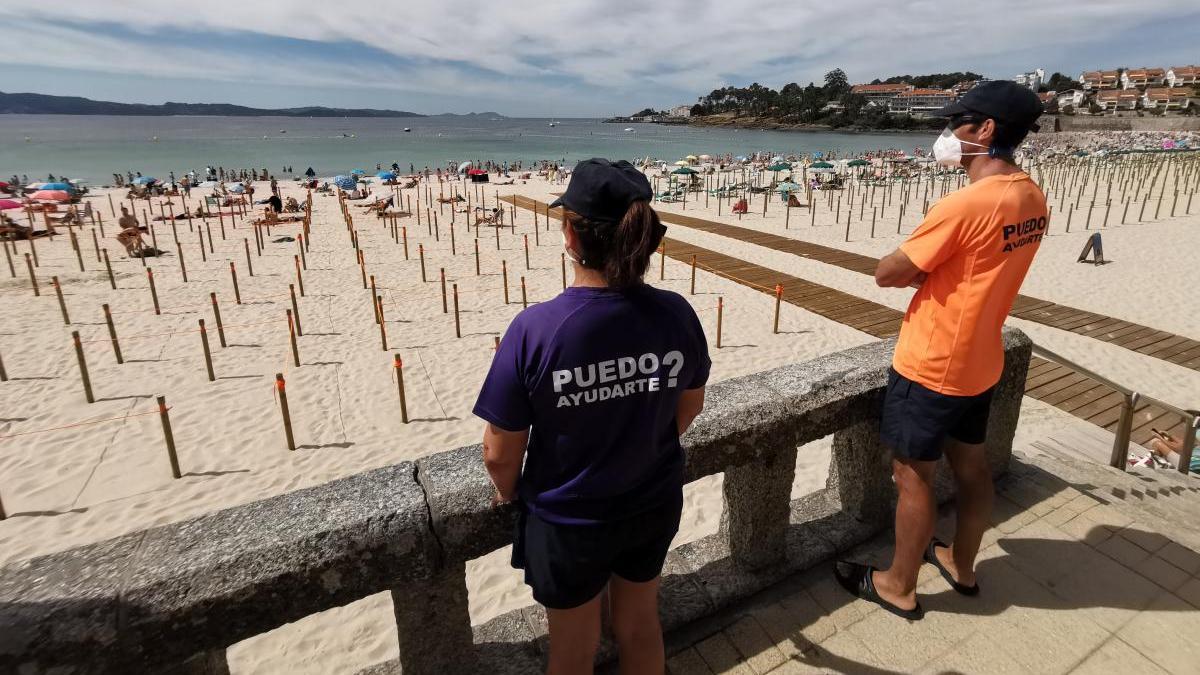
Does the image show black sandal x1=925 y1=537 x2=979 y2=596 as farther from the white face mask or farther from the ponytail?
the ponytail

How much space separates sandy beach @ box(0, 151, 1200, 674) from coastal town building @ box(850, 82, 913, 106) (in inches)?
6049

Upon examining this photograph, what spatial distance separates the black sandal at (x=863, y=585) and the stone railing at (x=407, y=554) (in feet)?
0.52

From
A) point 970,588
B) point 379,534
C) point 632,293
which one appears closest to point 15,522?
point 379,534

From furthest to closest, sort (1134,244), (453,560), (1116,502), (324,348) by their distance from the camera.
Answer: (1134,244)
(324,348)
(1116,502)
(453,560)

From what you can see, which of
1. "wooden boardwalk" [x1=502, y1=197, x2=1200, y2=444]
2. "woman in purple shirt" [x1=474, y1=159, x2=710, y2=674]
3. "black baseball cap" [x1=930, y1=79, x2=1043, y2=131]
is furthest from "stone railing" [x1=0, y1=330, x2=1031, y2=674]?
"wooden boardwalk" [x1=502, y1=197, x2=1200, y2=444]

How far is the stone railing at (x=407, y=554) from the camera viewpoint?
148 centimetres

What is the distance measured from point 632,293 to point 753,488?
154cm

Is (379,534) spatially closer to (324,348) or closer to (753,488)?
(753,488)

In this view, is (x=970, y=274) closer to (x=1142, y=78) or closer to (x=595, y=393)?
(x=595, y=393)

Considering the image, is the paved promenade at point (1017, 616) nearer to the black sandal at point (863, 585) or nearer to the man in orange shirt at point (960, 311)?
the black sandal at point (863, 585)

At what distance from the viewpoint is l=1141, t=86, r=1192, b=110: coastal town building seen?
291 feet

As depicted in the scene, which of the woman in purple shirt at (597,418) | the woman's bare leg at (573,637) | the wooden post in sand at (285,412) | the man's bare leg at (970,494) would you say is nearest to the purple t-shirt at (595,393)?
the woman in purple shirt at (597,418)

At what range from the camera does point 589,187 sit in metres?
1.47

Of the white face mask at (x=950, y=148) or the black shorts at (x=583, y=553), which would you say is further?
the white face mask at (x=950, y=148)
